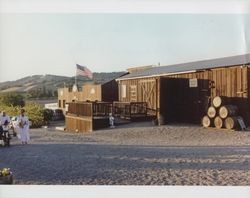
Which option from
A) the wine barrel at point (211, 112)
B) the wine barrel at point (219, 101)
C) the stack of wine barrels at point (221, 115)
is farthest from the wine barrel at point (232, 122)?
the wine barrel at point (219, 101)

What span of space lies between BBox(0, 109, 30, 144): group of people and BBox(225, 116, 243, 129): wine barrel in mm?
2963

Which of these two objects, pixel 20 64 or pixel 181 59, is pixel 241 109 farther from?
pixel 20 64

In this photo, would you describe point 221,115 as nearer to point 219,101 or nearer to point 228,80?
point 219,101

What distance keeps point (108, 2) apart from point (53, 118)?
151 inches

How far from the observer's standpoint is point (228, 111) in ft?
23.9

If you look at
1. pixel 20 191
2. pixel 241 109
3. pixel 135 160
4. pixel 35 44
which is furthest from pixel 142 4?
pixel 241 109

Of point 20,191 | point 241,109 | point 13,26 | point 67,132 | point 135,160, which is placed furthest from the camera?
point 67,132

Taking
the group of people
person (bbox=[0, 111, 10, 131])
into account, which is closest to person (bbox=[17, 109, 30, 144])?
the group of people

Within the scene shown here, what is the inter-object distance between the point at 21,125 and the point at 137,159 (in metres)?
1.70

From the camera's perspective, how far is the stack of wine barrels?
23.0 ft

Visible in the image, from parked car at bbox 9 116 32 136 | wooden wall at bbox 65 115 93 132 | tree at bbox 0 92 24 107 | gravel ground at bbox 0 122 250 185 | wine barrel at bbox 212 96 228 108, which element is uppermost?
tree at bbox 0 92 24 107

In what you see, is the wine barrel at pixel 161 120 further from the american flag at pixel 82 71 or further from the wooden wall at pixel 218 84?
the american flag at pixel 82 71

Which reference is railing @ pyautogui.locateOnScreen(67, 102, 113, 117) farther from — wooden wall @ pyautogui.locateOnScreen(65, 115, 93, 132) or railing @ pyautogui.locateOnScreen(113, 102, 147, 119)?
railing @ pyautogui.locateOnScreen(113, 102, 147, 119)

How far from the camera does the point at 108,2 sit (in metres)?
4.61
